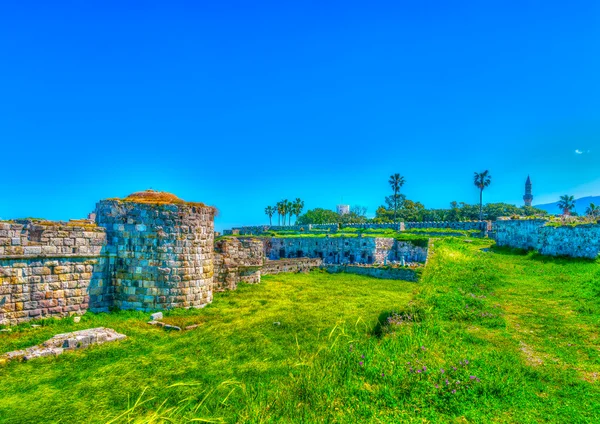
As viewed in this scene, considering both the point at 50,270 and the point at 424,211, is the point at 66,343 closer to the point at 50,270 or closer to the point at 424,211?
the point at 50,270

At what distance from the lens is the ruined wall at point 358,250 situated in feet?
107

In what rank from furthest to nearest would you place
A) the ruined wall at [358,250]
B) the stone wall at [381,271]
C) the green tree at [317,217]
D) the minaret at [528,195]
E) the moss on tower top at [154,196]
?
1. the minaret at [528,195]
2. the green tree at [317,217]
3. the ruined wall at [358,250]
4. the stone wall at [381,271]
5. the moss on tower top at [154,196]

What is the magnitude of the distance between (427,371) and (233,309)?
29.8ft

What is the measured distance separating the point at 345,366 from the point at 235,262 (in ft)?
41.2

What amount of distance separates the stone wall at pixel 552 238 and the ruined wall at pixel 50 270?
22.5 meters

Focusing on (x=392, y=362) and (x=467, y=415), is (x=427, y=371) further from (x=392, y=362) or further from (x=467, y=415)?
(x=467, y=415)

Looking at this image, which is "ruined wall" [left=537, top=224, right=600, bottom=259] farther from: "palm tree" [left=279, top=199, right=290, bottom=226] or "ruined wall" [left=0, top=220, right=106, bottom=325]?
"palm tree" [left=279, top=199, right=290, bottom=226]

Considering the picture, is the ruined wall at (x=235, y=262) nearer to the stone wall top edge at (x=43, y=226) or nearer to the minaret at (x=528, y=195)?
the stone wall top edge at (x=43, y=226)

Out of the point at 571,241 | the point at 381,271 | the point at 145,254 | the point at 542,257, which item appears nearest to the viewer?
the point at 145,254

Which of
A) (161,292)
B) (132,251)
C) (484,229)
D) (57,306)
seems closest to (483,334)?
(161,292)

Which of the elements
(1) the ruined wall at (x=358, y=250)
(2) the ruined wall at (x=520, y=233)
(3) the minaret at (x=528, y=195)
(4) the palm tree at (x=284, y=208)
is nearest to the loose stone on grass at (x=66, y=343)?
(2) the ruined wall at (x=520, y=233)

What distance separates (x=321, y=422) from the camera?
425 cm

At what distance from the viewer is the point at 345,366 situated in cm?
589

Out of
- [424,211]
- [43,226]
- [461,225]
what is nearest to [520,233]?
[461,225]
